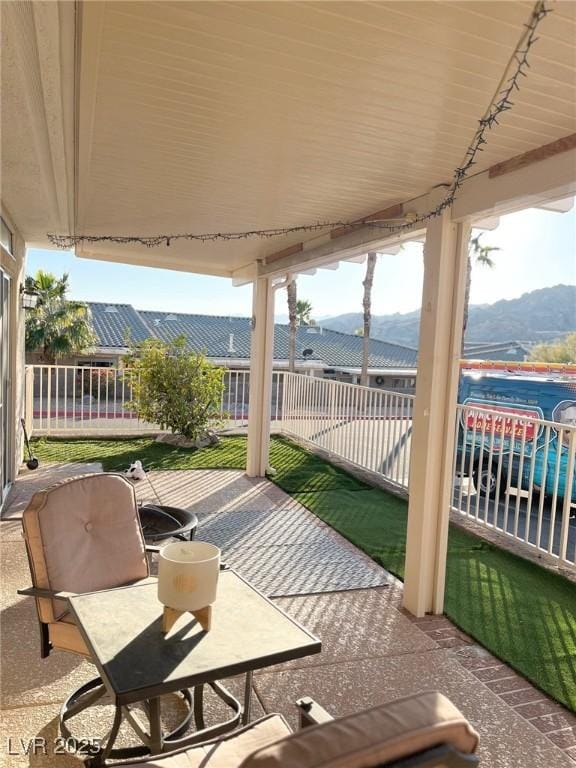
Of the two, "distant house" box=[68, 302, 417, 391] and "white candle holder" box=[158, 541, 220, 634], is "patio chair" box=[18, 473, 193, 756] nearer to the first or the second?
"white candle holder" box=[158, 541, 220, 634]

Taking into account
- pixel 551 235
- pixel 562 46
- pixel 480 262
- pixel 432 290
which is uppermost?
pixel 480 262

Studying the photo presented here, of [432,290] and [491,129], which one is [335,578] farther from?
[491,129]

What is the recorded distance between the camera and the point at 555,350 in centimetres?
849

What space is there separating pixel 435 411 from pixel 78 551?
2.15m

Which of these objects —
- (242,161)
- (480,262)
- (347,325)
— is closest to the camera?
(242,161)

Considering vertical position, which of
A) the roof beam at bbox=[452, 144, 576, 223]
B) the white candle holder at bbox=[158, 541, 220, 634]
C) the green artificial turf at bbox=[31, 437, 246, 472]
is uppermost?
the roof beam at bbox=[452, 144, 576, 223]

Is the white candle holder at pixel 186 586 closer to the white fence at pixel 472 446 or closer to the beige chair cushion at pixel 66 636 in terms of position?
the beige chair cushion at pixel 66 636

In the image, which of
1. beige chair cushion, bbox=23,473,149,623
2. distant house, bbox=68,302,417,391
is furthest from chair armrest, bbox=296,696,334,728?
distant house, bbox=68,302,417,391

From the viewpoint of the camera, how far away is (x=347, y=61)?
1.92 m

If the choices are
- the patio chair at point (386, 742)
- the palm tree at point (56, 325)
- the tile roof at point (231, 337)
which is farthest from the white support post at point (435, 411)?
the tile roof at point (231, 337)

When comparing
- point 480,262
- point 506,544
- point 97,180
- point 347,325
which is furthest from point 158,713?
point 347,325

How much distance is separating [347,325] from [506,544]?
98793mm

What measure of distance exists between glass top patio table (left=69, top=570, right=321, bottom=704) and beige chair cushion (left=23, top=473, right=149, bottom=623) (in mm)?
438

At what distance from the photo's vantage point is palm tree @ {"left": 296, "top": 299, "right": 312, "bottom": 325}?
37.2 m
